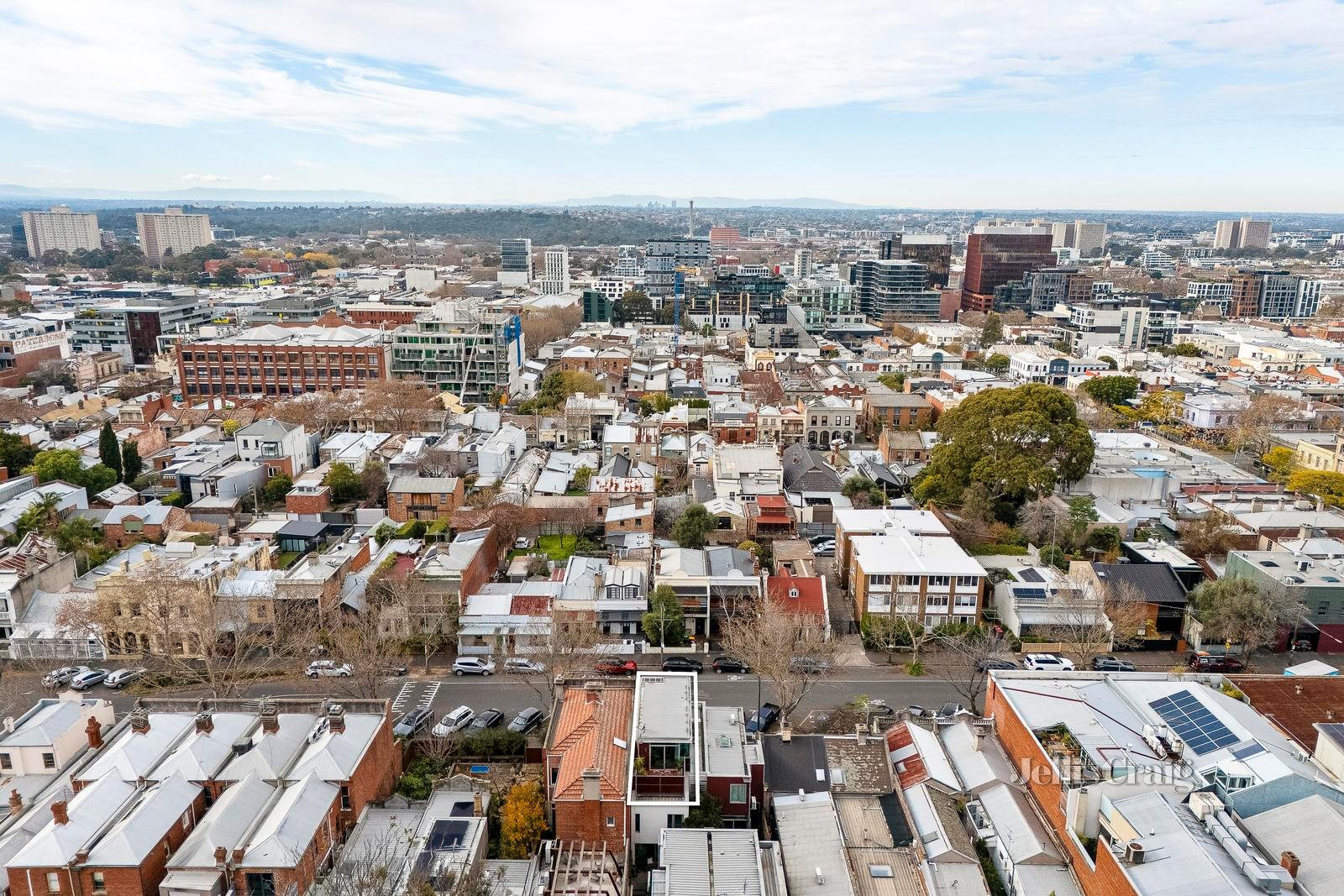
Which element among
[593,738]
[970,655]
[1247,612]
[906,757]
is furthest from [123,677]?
[1247,612]

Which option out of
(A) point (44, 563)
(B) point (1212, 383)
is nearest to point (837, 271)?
(B) point (1212, 383)

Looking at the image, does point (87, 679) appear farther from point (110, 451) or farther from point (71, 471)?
point (110, 451)

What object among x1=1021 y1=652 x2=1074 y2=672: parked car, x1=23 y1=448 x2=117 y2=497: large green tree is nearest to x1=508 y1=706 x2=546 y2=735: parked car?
x1=1021 y1=652 x2=1074 y2=672: parked car

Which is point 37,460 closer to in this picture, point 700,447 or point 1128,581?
point 700,447

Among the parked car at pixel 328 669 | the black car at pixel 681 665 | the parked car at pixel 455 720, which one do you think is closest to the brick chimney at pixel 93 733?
the parked car at pixel 328 669

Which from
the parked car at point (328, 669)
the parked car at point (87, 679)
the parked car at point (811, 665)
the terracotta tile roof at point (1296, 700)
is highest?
the terracotta tile roof at point (1296, 700)

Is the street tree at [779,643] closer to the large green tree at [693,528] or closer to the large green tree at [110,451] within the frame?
the large green tree at [693,528]

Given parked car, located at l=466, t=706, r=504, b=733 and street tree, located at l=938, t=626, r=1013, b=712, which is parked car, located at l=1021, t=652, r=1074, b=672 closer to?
street tree, located at l=938, t=626, r=1013, b=712

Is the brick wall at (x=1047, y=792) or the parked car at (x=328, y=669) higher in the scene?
the brick wall at (x=1047, y=792)
